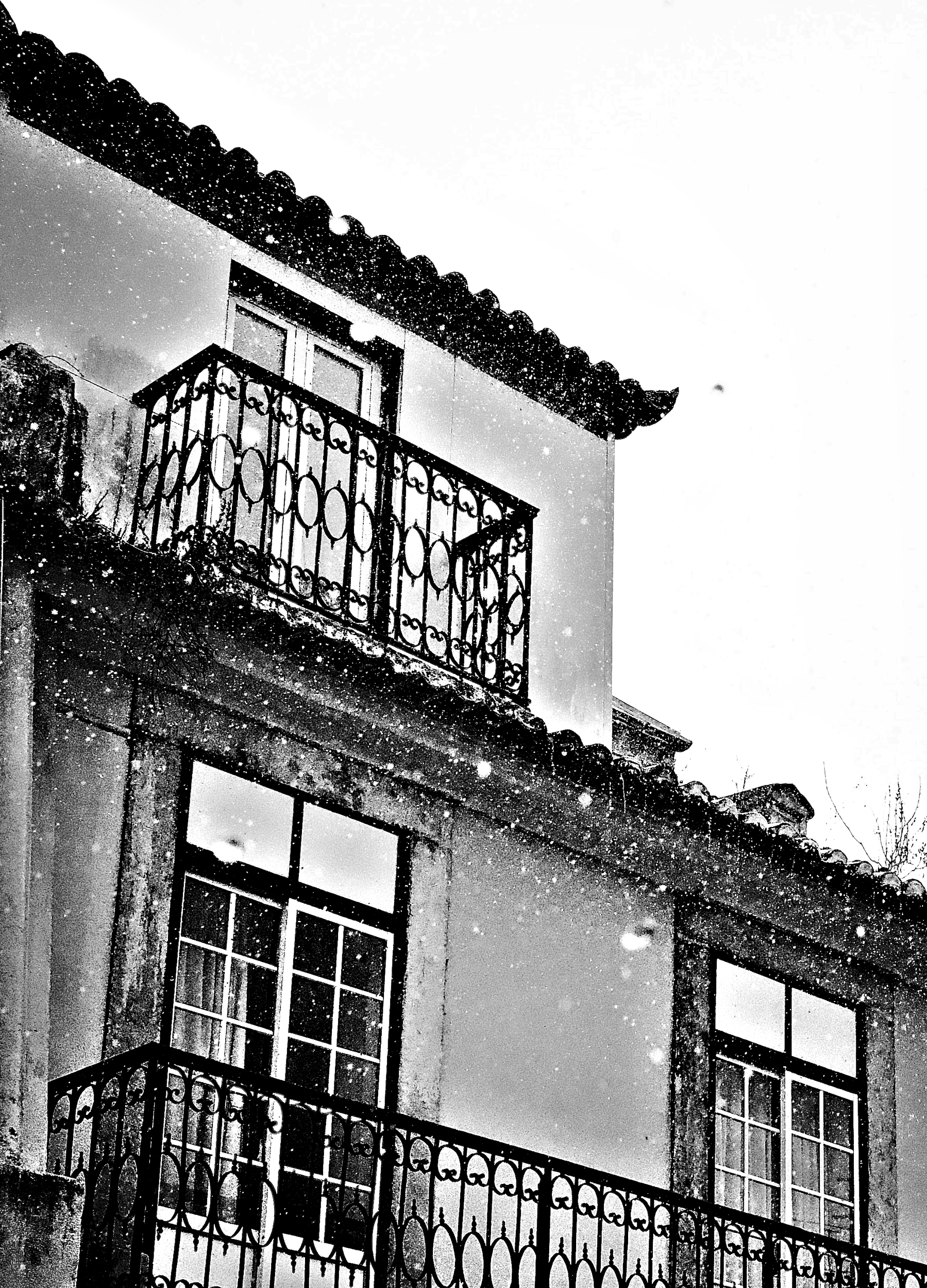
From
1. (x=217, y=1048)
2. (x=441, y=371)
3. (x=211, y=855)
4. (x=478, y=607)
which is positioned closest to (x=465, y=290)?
(x=441, y=371)

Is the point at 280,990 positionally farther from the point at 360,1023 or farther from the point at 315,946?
the point at 360,1023

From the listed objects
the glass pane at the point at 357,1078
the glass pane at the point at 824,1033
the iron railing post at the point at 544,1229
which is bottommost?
the iron railing post at the point at 544,1229

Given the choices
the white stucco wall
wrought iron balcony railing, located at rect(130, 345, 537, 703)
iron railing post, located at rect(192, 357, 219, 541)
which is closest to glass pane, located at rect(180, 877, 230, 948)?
wrought iron balcony railing, located at rect(130, 345, 537, 703)

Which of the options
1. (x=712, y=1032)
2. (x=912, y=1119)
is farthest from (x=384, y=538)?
(x=912, y=1119)

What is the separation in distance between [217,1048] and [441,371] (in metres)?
5.01

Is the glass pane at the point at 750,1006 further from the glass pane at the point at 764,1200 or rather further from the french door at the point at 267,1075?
the french door at the point at 267,1075

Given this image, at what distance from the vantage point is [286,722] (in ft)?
30.4

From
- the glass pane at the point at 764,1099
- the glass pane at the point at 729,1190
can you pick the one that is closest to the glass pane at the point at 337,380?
the glass pane at the point at 764,1099

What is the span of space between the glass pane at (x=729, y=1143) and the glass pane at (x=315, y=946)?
296cm

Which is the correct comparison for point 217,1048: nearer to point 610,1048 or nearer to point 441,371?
point 610,1048

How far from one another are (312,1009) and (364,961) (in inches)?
17.5

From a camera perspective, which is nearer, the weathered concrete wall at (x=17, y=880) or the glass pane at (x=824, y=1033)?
the weathered concrete wall at (x=17, y=880)

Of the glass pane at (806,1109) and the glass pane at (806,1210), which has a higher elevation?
the glass pane at (806,1109)

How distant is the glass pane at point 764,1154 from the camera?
435 inches
